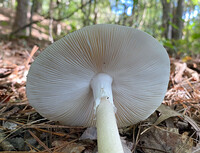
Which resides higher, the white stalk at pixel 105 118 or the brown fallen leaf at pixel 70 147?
the white stalk at pixel 105 118

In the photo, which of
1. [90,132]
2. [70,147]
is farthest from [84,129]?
[70,147]

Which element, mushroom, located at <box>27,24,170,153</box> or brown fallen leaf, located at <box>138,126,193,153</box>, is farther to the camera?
brown fallen leaf, located at <box>138,126,193,153</box>

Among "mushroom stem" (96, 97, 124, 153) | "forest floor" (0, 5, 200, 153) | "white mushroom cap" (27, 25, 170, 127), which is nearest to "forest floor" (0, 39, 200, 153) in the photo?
"forest floor" (0, 5, 200, 153)

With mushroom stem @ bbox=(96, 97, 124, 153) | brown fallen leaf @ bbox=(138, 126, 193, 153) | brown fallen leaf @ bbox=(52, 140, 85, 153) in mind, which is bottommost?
brown fallen leaf @ bbox=(52, 140, 85, 153)

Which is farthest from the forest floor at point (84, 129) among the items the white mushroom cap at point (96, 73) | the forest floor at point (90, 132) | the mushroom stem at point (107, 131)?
the mushroom stem at point (107, 131)

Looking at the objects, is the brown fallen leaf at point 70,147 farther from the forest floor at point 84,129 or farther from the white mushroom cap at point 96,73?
the white mushroom cap at point 96,73

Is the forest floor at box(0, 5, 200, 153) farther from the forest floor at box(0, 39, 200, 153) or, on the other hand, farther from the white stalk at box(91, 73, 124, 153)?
the white stalk at box(91, 73, 124, 153)

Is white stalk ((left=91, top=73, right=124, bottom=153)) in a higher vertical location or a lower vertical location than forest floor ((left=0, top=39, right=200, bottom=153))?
higher

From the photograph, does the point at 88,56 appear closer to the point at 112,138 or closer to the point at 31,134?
the point at 112,138
